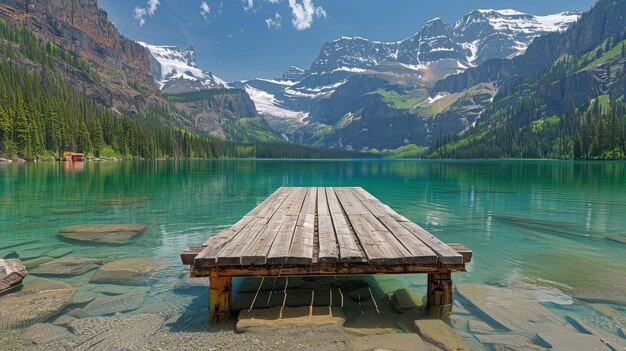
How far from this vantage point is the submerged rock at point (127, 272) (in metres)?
12.5

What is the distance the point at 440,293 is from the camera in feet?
30.7

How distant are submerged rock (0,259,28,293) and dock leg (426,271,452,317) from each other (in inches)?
526

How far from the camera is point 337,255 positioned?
851cm

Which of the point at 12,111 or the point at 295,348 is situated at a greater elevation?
the point at 12,111

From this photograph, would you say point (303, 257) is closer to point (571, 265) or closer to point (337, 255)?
point (337, 255)

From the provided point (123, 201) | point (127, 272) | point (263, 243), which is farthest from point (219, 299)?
point (123, 201)

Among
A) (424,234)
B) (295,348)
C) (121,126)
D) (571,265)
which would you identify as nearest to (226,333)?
(295,348)

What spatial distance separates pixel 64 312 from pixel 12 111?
139471mm

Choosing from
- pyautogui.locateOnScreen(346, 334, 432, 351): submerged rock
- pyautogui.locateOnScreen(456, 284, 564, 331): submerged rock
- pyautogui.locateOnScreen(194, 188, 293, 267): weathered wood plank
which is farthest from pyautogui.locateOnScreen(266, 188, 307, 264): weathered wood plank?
pyautogui.locateOnScreen(456, 284, 564, 331): submerged rock

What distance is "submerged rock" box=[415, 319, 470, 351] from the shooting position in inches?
311

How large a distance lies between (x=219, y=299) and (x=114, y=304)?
13.1 feet

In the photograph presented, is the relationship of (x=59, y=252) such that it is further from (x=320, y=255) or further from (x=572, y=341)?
(x=572, y=341)

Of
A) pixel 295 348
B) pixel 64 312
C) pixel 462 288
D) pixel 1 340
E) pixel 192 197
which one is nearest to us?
pixel 295 348

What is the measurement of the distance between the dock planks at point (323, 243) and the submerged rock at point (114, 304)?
10.3 feet
